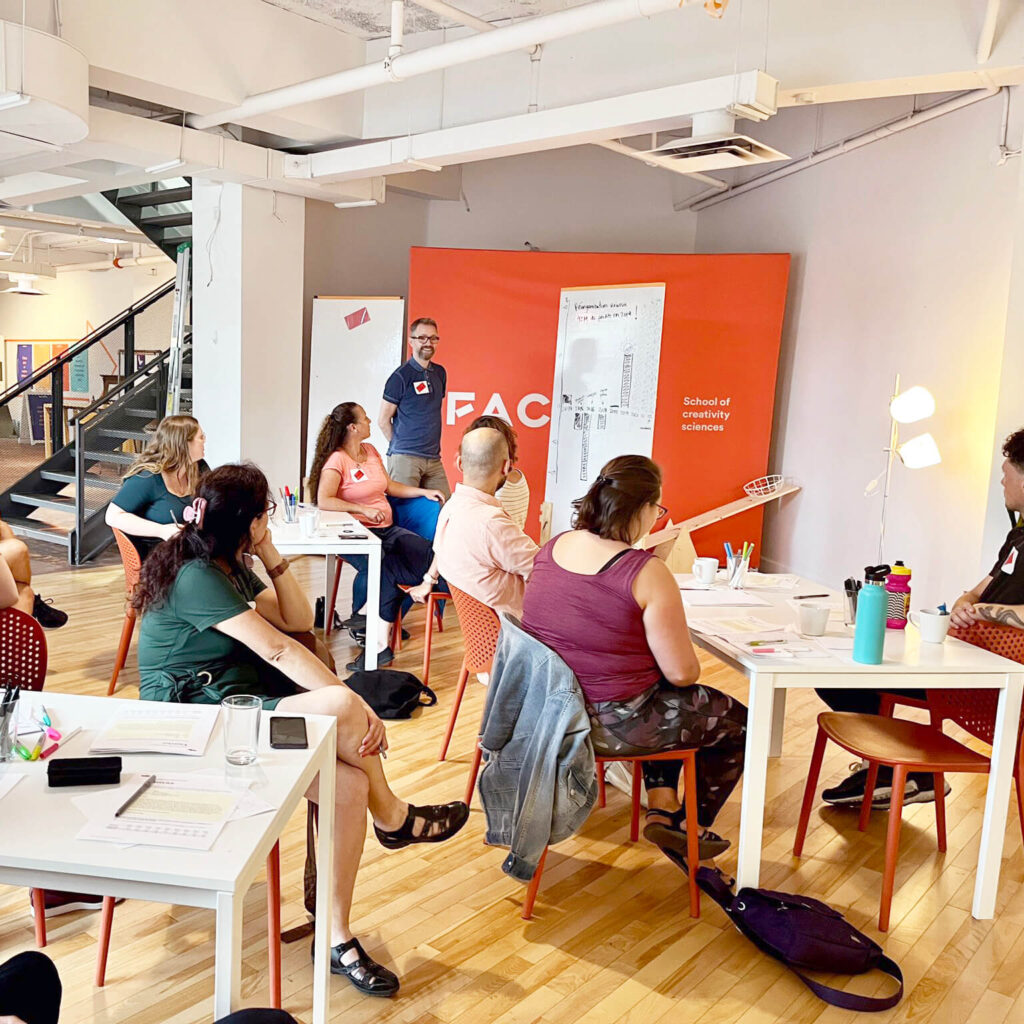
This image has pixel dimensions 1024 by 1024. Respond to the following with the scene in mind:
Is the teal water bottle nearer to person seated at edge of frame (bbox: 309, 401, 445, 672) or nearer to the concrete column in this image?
person seated at edge of frame (bbox: 309, 401, 445, 672)

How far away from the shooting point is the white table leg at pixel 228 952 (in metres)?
1.43

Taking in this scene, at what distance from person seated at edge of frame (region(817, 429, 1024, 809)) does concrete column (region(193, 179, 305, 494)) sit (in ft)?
16.1

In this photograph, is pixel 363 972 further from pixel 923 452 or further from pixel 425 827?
pixel 923 452

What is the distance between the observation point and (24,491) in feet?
27.2

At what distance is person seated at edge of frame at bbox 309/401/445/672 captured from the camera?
16.3ft

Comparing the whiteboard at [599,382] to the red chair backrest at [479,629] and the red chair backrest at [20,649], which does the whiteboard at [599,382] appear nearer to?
the red chair backrest at [479,629]

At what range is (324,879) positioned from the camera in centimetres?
208

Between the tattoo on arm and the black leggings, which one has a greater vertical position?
the tattoo on arm

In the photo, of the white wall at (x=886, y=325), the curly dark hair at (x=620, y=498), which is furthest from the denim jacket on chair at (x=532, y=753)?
the white wall at (x=886, y=325)

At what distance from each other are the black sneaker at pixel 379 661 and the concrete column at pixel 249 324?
276 cm

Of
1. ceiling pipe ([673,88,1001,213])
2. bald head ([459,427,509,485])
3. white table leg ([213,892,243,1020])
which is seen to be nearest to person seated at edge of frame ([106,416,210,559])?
bald head ([459,427,509,485])

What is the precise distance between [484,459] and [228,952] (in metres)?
2.39

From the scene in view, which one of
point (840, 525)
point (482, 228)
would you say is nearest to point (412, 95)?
point (482, 228)

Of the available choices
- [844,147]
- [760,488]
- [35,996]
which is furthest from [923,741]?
[844,147]
